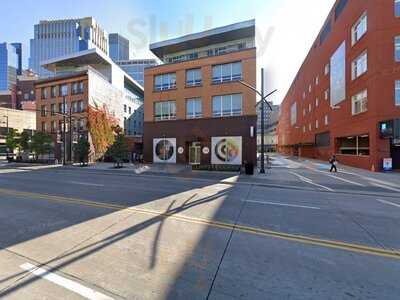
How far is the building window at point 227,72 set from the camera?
28.9m

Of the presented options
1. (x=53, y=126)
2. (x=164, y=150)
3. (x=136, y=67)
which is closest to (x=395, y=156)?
(x=164, y=150)

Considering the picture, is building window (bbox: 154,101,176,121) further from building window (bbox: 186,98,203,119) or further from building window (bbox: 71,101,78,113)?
building window (bbox: 71,101,78,113)

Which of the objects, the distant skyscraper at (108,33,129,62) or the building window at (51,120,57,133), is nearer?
the building window at (51,120,57,133)

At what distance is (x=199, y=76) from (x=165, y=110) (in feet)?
20.1

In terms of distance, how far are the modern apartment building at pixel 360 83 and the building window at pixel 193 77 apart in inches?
673

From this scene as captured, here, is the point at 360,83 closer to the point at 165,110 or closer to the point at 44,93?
the point at 165,110

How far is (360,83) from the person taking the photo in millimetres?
25453

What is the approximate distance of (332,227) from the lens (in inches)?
253

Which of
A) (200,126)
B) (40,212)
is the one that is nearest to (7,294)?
(40,212)

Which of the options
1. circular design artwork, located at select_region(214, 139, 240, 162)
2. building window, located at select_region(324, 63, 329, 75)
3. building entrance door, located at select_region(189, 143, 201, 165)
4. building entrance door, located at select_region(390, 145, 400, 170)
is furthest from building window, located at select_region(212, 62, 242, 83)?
building window, located at select_region(324, 63, 329, 75)

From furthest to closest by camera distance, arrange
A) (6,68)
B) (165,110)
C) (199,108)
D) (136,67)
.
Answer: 1. (6,68)
2. (136,67)
3. (165,110)
4. (199,108)

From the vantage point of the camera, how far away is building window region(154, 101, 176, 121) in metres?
32.3

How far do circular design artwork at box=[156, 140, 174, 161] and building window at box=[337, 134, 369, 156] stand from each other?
2100cm

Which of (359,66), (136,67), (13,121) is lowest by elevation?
(13,121)
